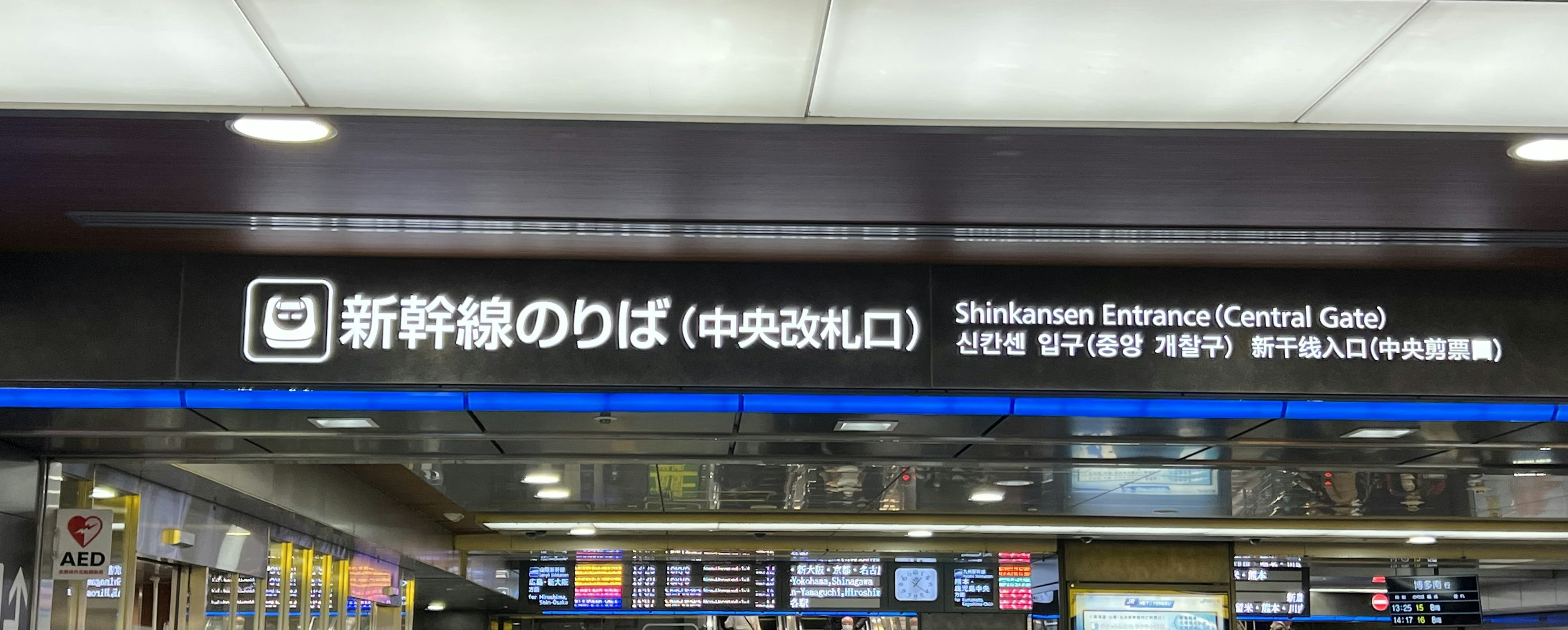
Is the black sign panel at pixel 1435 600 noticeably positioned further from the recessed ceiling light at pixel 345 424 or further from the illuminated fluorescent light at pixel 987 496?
the recessed ceiling light at pixel 345 424

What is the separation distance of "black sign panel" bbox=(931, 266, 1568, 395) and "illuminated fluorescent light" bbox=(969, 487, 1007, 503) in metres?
4.32

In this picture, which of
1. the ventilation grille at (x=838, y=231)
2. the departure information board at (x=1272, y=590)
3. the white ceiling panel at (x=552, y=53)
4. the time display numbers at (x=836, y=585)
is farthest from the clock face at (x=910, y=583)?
the white ceiling panel at (x=552, y=53)

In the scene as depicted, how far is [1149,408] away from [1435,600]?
1181 cm

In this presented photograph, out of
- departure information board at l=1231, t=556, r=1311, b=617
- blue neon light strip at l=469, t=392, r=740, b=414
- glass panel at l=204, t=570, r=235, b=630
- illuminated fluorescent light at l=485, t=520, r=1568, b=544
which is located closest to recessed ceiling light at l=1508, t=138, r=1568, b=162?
blue neon light strip at l=469, t=392, r=740, b=414

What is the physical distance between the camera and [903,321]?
484cm

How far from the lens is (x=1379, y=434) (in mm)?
5402

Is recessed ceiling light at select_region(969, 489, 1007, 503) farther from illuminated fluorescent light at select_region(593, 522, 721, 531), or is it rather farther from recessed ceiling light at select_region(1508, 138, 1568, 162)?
recessed ceiling light at select_region(1508, 138, 1568, 162)

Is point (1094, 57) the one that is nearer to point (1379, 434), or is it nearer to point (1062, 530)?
point (1379, 434)

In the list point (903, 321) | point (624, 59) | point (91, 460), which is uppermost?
point (624, 59)

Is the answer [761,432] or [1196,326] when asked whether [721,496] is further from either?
[1196,326]

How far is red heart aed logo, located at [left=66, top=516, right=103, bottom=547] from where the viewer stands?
6.24 metres

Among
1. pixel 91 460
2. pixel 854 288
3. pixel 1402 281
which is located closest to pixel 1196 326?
pixel 1402 281

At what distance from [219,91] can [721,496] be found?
7.01 m

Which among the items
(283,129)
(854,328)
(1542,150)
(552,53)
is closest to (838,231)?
(854,328)
